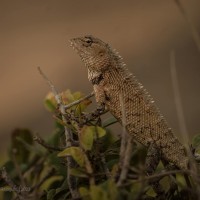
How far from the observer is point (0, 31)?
61.0 ft

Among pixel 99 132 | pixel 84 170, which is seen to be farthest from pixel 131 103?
pixel 84 170

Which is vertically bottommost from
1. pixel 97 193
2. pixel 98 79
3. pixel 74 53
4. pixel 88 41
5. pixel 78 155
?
pixel 97 193

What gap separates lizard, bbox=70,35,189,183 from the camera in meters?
4.77

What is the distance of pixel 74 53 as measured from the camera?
16.5 m

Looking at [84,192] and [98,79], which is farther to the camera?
[98,79]

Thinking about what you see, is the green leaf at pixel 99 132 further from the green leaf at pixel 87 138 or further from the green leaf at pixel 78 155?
the green leaf at pixel 78 155

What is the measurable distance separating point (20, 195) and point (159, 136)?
162 centimetres

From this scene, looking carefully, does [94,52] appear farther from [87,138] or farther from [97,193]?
[97,193]

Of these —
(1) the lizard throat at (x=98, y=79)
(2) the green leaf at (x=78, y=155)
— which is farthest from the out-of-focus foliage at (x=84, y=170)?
(1) the lizard throat at (x=98, y=79)

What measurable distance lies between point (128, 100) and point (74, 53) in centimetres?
1148

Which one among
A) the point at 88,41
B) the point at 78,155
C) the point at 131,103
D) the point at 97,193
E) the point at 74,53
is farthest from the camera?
the point at 74,53

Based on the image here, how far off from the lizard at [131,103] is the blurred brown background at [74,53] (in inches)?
272

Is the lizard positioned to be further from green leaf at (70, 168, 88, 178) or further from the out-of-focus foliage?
green leaf at (70, 168, 88, 178)

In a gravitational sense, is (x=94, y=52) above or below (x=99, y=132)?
above
